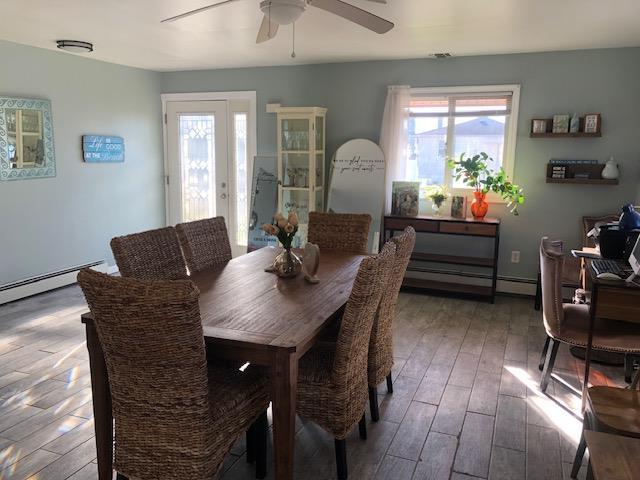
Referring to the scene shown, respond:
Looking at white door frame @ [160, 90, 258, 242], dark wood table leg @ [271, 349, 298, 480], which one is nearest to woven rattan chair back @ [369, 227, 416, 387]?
dark wood table leg @ [271, 349, 298, 480]

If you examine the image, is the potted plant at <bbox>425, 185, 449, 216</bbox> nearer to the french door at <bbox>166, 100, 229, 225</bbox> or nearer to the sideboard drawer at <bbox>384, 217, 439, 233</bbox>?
the sideboard drawer at <bbox>384, 217, 439, 233</bbox>

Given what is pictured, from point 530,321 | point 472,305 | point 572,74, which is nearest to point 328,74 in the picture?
point 572,74

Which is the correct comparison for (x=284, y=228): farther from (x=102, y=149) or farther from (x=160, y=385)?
(x=102, y=149)

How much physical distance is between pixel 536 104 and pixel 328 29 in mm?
2142

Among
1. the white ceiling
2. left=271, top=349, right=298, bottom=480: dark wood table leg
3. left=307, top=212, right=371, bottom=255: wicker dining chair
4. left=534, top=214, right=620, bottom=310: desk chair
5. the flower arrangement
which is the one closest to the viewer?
left=271, top=349, right=298, bottom=480: dark wood table leg

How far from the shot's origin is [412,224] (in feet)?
16.3

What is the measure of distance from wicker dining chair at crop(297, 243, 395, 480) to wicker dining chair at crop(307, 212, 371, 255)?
1.25m

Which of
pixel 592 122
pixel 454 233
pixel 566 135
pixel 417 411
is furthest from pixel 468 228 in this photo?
pixel 417 411

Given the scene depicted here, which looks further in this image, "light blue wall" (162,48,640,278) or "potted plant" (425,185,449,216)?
"potted plant" (425,185,449,216)

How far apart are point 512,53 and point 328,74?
183 cm

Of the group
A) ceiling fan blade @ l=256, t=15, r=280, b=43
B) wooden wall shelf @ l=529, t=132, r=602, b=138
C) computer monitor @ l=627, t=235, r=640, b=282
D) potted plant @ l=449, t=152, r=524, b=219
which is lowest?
computer monitor @ l=627, t=235, r=640, b=282

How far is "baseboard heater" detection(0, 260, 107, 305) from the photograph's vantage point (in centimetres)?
452

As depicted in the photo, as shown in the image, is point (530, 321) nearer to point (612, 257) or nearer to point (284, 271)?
point (612, 257)

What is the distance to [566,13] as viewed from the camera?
334cm
